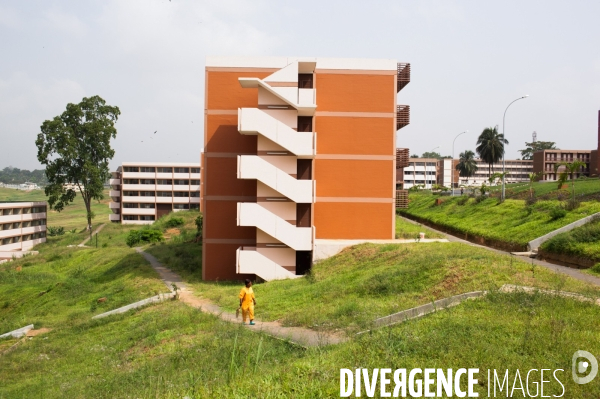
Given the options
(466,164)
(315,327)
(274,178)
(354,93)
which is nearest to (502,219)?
(354,93)

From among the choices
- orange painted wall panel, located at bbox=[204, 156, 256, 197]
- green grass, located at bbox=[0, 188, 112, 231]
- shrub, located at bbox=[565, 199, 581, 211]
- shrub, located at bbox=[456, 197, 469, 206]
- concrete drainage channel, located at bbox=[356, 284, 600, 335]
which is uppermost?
orange painted wall panel, located at bbox=[204, 156, 256, 197]

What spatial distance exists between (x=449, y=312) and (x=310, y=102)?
15329 millimetres

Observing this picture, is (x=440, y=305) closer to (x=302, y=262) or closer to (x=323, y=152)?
(x=302, y=262)

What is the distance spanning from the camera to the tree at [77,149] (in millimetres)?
57375

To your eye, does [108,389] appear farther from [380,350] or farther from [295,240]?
[295,240]

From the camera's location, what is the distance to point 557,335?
9.34 meters

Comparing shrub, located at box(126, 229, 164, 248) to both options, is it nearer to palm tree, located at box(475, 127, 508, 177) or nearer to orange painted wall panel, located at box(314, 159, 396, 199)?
orange painted wall panel, located at box(314, 159, 396, 199)

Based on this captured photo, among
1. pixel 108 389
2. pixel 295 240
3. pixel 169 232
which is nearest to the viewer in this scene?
pixel 108 389

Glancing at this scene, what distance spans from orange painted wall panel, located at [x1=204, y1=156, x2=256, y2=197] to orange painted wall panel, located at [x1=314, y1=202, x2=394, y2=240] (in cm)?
384

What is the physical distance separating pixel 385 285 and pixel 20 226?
61912mm

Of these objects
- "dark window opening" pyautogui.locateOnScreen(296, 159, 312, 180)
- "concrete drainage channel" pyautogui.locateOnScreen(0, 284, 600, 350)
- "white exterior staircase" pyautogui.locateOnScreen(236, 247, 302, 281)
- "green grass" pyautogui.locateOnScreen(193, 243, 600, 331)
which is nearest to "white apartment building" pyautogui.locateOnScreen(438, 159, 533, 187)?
"dark window opening" pyautogui.locateOnScreen(296, 159, 312, 180)

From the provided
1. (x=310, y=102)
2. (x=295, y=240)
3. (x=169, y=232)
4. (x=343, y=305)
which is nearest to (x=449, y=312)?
(x=343, y=305)

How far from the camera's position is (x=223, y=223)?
27016mm

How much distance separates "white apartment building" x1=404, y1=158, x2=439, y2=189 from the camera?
116 m
